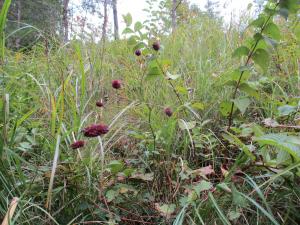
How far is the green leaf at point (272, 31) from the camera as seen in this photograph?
1.05 metres

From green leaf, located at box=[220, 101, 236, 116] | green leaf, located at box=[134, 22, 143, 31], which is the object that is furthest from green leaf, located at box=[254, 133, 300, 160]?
green leaf, located at box=[134, 22, 143, 31]

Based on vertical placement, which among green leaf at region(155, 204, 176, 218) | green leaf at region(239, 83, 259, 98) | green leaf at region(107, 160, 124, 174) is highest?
green leaf at region(239, 83, 259, 98)

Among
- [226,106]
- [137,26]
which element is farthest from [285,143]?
[137,26]

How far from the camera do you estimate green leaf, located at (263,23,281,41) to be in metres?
1.05

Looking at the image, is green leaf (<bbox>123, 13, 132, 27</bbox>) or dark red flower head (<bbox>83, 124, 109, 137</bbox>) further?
green leaf (<bbox>123, 13, 132, 27</bbox>)

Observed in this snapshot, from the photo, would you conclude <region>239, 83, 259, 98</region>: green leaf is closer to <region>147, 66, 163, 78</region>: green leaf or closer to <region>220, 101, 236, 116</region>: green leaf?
<region>220, 101, 236, 116</region>: green leaf

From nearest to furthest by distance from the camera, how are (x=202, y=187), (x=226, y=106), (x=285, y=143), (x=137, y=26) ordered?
(x=285, y=143) → (x=202, y=187) → (x=226, y=106) → (x=137, y=26)

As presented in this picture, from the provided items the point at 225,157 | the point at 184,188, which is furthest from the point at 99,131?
the point at 225,157

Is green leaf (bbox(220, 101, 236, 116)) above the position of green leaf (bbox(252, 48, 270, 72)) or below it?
below

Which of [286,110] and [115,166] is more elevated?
[286,110]

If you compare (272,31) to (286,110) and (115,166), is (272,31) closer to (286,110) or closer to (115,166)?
(286,110)

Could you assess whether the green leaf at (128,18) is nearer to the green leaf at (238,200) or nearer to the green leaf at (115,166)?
the green leaf at (115,166)

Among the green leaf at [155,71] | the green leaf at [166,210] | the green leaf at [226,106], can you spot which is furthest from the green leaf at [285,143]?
the green leaf at [155,71]

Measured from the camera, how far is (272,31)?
106 cm
